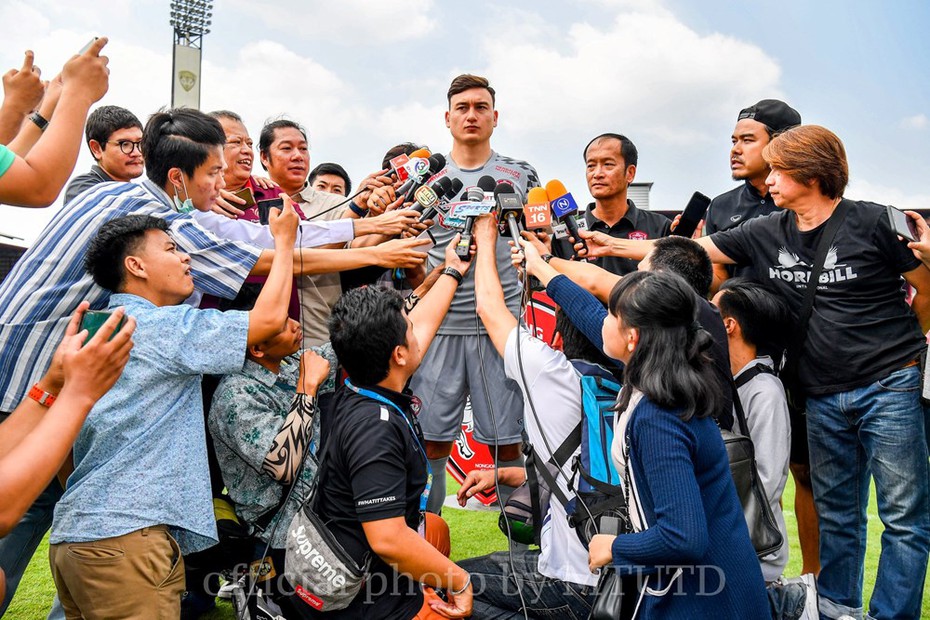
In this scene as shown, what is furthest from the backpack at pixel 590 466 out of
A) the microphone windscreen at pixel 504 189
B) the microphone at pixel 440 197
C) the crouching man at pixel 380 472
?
the microphone at pixel 440 197

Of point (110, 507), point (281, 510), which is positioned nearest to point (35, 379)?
point (110, 507)

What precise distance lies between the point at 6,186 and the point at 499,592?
1986mm

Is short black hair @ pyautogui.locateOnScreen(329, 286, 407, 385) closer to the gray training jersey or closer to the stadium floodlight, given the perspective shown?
the gray training jersey

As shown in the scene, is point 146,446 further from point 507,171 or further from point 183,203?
point 507,171

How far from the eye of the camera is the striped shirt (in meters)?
2.38

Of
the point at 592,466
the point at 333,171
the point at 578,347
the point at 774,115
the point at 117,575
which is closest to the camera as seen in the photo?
the point at 117,575

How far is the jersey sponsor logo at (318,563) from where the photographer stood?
2023 mm

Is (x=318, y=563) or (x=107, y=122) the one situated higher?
(x=107, y=122)

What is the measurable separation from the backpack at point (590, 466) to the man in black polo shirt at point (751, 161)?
6.06 ft

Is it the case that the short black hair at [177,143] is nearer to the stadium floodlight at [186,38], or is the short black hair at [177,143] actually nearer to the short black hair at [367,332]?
the short black hair at [367,332]

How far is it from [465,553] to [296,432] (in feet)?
7.50

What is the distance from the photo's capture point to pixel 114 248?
2234mm

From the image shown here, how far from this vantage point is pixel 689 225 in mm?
3848

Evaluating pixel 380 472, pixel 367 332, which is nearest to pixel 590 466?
pixel 380 472
